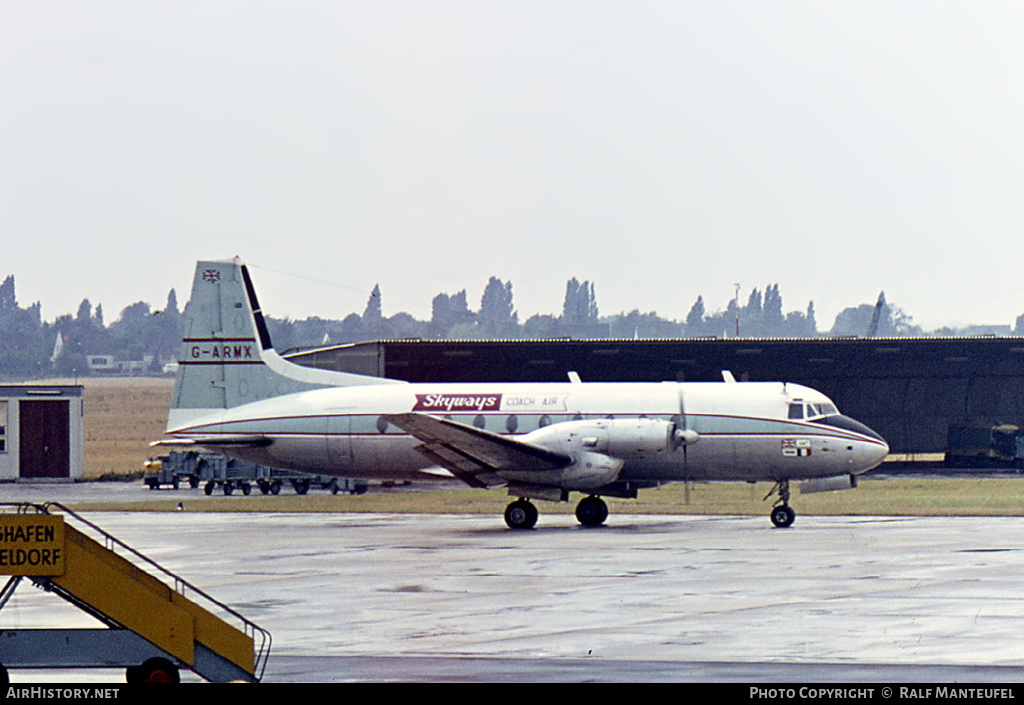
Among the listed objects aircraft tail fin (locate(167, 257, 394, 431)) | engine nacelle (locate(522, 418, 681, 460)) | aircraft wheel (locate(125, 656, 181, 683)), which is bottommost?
aircraft wheel (locate(125, 656, 181, 683))

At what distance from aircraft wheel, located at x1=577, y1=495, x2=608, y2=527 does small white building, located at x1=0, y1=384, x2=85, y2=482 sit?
37.7 m

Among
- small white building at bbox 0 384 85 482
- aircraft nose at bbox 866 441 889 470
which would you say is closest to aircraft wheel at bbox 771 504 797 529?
aircraft nose at bbox 866 441 889 470

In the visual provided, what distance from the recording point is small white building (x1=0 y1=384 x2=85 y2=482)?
213 feet

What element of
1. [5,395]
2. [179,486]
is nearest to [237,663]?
[179,486]

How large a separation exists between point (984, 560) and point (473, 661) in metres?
13.8

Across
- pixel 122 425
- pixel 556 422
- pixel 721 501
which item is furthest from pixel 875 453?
pixel 122 425

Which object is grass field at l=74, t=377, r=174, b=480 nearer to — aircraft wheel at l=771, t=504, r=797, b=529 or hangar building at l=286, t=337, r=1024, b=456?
hangar building at l=286, t=337, r=1024, b=456

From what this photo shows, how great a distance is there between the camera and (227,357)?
40.1m

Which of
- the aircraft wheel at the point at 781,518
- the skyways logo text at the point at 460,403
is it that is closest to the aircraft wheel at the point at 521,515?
the skyways logo text at the point at 460,403

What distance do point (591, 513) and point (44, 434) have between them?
39727 millimetres

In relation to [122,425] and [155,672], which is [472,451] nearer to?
[155,672]

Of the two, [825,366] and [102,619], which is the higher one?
[825,366]

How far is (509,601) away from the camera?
20.5m
